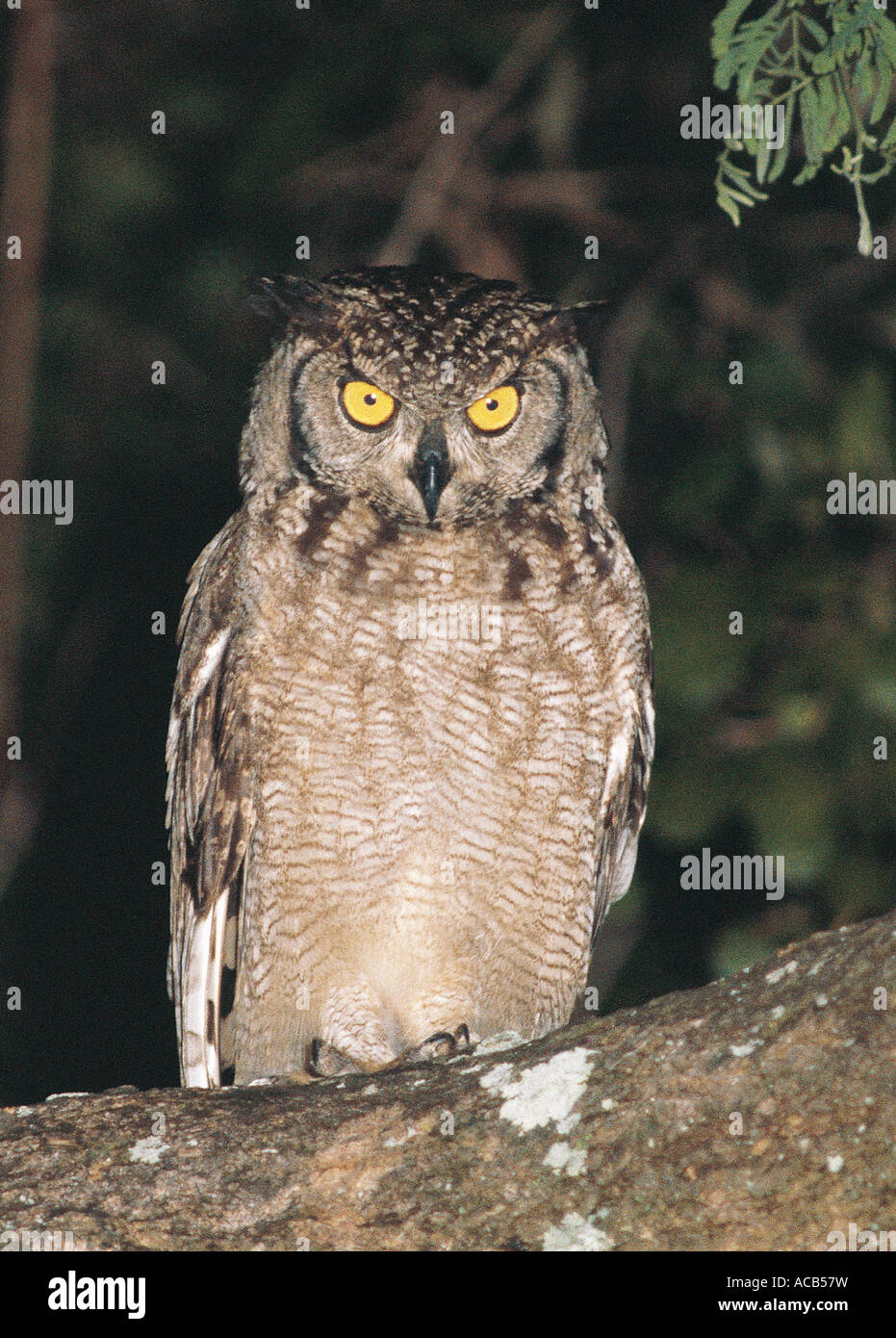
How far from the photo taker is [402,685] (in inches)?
147

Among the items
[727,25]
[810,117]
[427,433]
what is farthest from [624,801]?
[727,25]

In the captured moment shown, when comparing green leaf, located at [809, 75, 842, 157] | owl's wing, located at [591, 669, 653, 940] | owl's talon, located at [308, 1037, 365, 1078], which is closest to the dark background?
owl's wing, located at [591, 669, 653, 940]

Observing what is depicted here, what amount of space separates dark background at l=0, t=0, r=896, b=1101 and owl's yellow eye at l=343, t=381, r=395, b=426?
180 centimetres

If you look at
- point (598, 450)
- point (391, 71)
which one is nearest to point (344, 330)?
point (598, 450)

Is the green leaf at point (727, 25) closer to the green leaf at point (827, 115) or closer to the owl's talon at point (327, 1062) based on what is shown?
the green leaf at point (827, 115)

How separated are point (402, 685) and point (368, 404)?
681 mm

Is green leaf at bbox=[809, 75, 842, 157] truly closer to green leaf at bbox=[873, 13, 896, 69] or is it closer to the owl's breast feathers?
green leaf at bbox=[873, 13, 896, 69]

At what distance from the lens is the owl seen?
3746 millimetres

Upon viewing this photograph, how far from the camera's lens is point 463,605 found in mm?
3756

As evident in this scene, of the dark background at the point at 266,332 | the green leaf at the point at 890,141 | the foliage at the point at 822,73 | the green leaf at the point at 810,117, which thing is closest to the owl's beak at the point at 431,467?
the foliage at the point at 822,73

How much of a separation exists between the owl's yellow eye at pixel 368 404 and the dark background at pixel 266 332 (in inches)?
71.0

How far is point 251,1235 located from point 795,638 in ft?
11.0

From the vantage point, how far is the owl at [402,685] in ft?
12.3

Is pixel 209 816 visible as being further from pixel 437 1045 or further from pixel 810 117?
pixel 810 117
